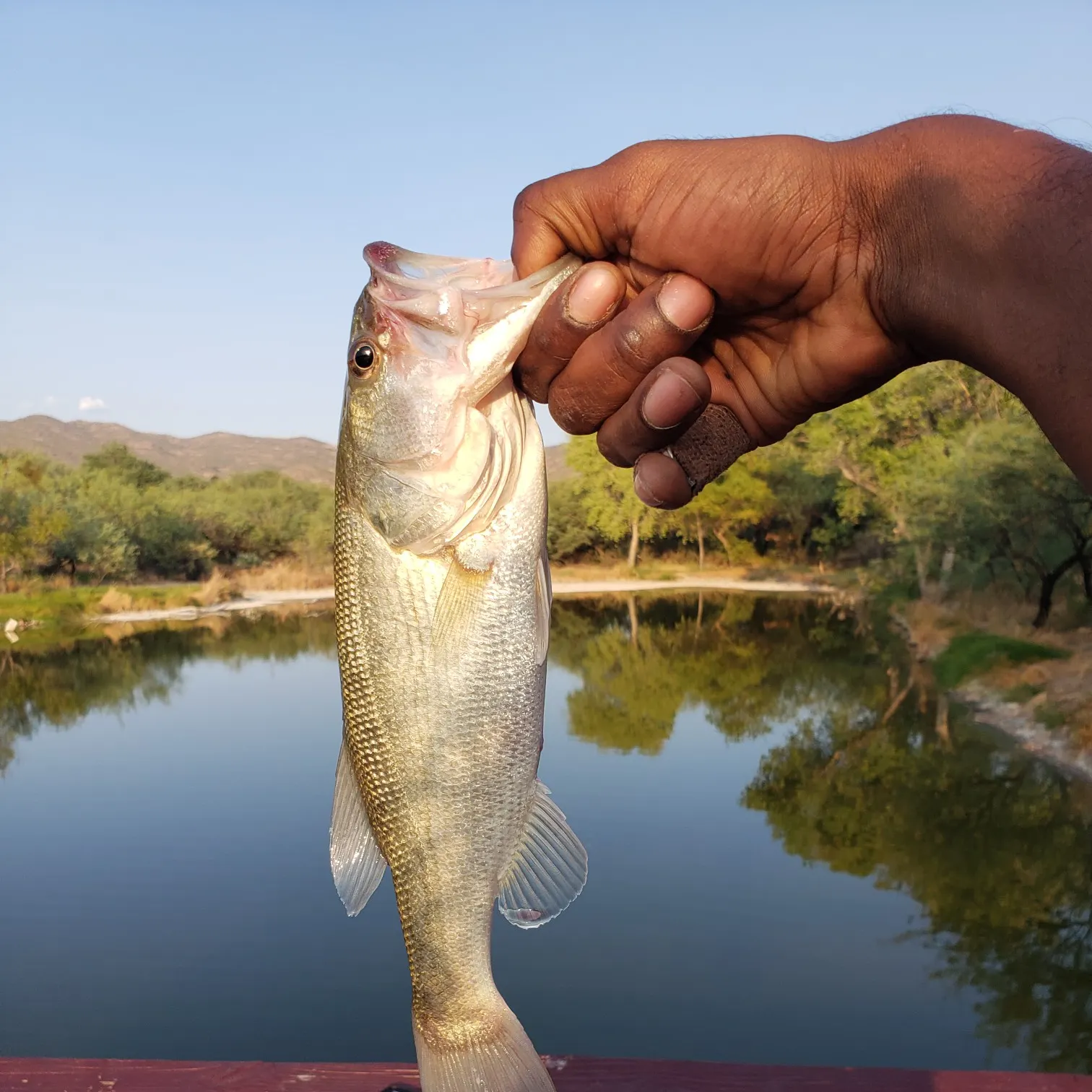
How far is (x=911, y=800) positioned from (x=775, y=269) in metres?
21.0

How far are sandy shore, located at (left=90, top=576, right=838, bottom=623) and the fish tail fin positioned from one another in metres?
50.8

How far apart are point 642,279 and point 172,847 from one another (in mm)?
19521

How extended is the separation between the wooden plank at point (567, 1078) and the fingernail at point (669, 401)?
7.69 feet

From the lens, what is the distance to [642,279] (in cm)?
279

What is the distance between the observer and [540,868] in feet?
8.50

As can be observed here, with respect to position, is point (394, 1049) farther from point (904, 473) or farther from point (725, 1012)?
point (904, 473)

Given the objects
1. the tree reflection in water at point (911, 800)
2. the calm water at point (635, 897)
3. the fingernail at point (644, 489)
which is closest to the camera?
the fingernail at point (644, 489)

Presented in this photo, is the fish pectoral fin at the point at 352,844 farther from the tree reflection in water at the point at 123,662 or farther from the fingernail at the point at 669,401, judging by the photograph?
the tree reflection in water at the point at 123,662

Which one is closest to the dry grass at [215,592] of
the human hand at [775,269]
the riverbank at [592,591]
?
the riverbank at [592,591]

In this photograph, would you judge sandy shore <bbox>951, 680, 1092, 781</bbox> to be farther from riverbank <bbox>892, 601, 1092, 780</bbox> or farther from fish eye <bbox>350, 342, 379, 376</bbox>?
fish eye <bbox>350, 342, 379, 376</bbox>

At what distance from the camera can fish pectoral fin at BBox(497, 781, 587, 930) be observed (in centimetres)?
256

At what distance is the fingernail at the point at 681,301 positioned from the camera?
2.62 m

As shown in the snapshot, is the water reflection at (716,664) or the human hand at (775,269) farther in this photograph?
the water reflection at (716,664)

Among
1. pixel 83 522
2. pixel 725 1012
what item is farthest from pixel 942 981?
pixel 83 522
